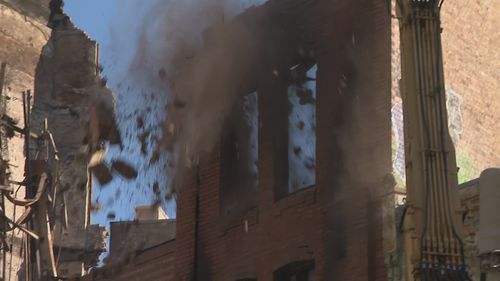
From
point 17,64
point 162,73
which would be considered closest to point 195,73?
point 162,73

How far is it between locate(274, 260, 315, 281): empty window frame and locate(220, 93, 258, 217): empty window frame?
212cm

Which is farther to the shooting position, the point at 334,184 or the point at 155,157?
the point at 155,157

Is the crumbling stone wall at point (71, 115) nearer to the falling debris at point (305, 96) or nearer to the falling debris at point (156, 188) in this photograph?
the falling debris at point (156, 188)

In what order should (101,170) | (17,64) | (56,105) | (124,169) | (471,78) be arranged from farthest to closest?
(56,105) < (17,64) < (101,170) < (124,169) < (471,78)

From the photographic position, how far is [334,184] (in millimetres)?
19891

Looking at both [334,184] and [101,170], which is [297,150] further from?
[101,170]

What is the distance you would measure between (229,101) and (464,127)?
4176 millimetres

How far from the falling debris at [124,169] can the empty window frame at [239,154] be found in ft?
4.88

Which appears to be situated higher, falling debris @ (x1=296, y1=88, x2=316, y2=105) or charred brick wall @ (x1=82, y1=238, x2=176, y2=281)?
falling debris @ (x1=296, y1=88, x2=316, y2=105)

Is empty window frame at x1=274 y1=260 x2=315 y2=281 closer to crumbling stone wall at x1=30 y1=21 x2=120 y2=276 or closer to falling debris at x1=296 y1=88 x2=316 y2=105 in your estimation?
falling debris at x1=296 y1=88 x2=316 y2=105

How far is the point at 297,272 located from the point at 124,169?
4.02m

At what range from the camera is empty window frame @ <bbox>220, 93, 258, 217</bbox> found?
73.4 feet

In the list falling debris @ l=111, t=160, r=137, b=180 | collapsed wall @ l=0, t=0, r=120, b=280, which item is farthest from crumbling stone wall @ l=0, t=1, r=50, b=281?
falling debris @ l=111, t=160, r=137, b=180

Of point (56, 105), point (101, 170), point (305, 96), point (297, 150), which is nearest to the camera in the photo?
point (297, 150)
